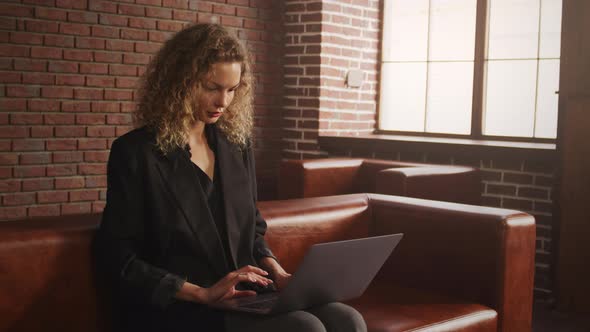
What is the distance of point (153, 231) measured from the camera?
1.99 meters

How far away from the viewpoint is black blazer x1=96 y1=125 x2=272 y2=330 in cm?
193

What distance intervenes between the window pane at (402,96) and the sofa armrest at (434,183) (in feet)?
3.81

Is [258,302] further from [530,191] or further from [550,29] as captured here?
[550,29]

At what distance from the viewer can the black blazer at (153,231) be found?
193cm

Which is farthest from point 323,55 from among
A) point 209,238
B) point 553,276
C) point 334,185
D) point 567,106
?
point 209,238

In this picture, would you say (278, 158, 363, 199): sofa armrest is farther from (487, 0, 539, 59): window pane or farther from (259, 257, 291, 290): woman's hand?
(259, 257, 291, 290): woman's hand

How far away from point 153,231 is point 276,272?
430 mm

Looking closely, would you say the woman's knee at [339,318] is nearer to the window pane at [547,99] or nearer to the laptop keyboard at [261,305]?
the laptop keyboard at [261,305]

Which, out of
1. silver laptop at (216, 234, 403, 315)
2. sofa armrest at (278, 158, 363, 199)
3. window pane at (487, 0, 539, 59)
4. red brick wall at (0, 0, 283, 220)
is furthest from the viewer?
window pane at (487, 0, 539, 59)

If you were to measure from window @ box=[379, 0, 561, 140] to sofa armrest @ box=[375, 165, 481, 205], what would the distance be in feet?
2.39

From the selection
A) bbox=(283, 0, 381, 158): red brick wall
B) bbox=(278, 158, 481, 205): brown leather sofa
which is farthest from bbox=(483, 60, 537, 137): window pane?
bbox=(283, 0, 381, 158): red brick wall

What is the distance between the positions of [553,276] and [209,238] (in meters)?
2.62

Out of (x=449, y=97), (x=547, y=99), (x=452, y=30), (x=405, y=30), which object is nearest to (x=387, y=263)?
(x=547, y=99)

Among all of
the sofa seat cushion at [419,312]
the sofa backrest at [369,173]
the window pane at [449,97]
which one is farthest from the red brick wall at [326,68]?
the sofa seat cushion at [419,312]
